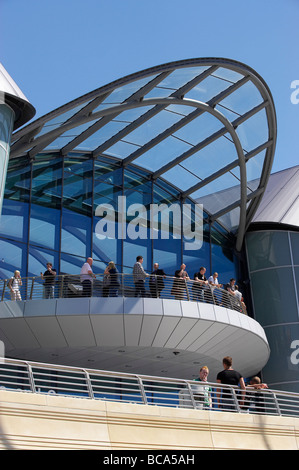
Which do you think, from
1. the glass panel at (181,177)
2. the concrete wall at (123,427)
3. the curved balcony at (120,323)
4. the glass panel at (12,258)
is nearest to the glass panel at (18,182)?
the glass panel at (12,258)

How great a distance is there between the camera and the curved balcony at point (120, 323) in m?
20.8

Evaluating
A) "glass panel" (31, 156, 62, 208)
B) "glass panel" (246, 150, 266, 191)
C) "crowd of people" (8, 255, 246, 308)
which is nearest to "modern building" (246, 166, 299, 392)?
"glass panel" (246, 150, 266, 191)

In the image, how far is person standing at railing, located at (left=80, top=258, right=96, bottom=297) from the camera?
69.4ft

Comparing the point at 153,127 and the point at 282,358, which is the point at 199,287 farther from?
the point at 153,127

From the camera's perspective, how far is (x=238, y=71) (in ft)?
79.0

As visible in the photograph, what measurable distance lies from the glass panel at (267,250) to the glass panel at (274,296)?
14.1 inches

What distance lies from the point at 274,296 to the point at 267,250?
2.15m

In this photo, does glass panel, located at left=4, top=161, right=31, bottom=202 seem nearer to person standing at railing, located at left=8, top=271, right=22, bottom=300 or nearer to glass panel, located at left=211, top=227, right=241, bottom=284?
person standing at railing, located at left=8, top=271, right=22, bottom=300

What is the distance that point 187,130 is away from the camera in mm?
26906

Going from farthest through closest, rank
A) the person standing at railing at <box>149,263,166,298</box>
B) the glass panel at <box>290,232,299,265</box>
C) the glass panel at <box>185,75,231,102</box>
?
the glass panel at <box>290,232,299,265</box> → the glass panel at <box>185,75,231,102</box> → the person standing at railing at <box>149,263,166,298</box>

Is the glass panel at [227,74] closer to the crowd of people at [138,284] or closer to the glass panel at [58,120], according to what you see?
the glass panel at [58,120]

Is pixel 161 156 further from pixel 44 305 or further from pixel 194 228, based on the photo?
pixel 44 305

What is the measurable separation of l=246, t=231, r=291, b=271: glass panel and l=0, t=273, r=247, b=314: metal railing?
292 inches
